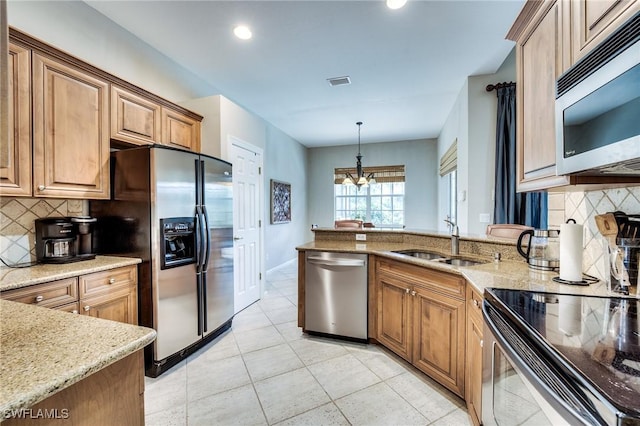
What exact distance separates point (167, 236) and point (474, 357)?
→ 2.26m

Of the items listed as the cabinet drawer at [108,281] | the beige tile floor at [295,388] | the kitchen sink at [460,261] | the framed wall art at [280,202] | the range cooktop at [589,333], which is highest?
the framed wall art at [280,202]

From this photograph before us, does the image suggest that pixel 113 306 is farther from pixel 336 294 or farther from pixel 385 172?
pixel 385 172

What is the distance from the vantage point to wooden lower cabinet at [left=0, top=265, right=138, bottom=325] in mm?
1602

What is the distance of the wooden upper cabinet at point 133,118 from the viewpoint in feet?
7.50

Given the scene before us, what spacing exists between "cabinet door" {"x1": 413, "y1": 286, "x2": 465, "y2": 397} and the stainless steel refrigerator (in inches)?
72.8

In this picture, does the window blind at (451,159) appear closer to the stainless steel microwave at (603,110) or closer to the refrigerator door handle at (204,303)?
the stainless steel microwave at (603,110)

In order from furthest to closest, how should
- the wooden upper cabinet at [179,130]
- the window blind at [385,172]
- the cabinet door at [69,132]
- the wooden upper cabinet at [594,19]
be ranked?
the window blind at [385,172], the wooden upper cabinet at [179,130], the cabinet door at [69,132], the wooden upper cabinet at [594,19]

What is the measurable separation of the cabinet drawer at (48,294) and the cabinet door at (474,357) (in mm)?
2404

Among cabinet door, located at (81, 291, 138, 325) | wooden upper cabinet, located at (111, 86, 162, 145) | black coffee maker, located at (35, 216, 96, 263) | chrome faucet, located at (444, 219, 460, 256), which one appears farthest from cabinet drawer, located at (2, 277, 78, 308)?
chrome faucet, located at (444, 219, 460, 256)

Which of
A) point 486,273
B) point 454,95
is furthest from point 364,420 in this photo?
point 454,95

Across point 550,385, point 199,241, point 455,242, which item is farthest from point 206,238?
point 550,385

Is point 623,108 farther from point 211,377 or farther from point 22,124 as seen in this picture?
point 22,124

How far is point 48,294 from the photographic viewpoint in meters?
1.65

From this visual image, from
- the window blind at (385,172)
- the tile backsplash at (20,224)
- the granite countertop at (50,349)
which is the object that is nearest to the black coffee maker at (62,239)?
the tile backsplash at (20,224)
